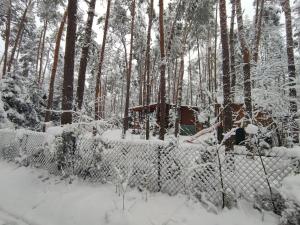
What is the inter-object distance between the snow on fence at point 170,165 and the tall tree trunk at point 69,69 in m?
0.97

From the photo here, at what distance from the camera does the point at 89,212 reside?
490cm

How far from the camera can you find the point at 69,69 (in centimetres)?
802

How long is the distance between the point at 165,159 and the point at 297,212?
2.32 metres

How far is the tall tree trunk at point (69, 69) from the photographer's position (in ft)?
25.7

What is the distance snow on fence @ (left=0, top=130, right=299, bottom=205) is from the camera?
431cm

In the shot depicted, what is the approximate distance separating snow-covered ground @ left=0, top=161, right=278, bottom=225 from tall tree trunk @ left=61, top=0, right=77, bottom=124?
72.1 inches

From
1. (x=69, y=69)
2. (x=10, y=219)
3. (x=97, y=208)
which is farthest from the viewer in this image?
(x=69, y=69)

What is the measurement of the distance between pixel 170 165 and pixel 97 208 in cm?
142

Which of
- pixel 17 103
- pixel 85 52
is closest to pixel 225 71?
pixel 85 52

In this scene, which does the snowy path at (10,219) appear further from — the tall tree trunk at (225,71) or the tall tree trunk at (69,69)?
the tall tree trunk at (225,71)

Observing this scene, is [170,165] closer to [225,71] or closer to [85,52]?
[225,71]

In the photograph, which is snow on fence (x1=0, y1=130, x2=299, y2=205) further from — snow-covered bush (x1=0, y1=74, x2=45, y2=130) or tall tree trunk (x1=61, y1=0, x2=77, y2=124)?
snow-covered bush (x1=0, y1=74, x2=45, y2=130)

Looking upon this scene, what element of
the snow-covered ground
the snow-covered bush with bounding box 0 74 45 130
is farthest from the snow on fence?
the snow-covered bush with bounding box 0 74 45 130

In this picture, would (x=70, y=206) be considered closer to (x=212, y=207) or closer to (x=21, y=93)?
(x=212, y=207)
